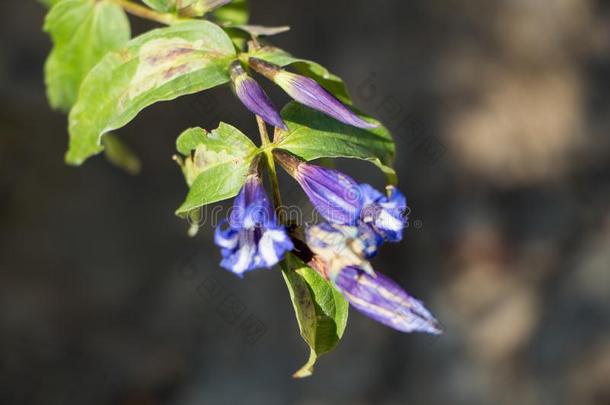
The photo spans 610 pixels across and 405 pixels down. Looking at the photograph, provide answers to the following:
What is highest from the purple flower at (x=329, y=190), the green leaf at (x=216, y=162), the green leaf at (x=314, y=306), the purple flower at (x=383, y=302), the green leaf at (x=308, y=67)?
the green leaf at (x=308, y=67)

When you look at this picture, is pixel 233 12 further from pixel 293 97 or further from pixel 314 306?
pixel 314 306

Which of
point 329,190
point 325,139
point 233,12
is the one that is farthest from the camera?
point 233,12

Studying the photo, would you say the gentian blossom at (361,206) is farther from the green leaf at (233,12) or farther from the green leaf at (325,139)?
the green leaf at (233,12)

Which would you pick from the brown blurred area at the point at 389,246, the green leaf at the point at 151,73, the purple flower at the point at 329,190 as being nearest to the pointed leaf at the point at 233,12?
the green leaf at the point at 151,73

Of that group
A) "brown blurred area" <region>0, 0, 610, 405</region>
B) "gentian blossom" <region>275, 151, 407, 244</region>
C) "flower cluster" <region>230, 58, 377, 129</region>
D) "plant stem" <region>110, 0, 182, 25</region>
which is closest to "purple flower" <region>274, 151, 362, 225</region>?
"gentian blossom" <region>275, 151, 407, 244</region>

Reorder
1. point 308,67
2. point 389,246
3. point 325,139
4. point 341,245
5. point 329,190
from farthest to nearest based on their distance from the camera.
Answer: point 389,246
point 308,67
point 325,139
point 329,190
point 341,245

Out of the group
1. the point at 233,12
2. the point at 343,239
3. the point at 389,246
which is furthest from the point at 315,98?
the point at 389,246

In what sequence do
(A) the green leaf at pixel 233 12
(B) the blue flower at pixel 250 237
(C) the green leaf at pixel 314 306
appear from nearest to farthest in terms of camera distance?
(B) the blue flower at pixel 250 237 < (C) the green leaf at pixel 314 306 < (A) the green leaf at pixel 233 12
